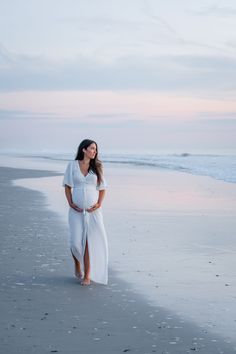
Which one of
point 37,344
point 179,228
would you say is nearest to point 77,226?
point 37,344

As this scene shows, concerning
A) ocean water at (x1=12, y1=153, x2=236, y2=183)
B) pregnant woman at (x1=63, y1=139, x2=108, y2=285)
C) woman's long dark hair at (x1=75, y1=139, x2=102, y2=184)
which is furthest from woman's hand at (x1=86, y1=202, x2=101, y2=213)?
ocean water at (x1=12, y1=153, x2=236, y2=183)

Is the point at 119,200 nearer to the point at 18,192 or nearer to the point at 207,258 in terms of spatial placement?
the point at 18,192

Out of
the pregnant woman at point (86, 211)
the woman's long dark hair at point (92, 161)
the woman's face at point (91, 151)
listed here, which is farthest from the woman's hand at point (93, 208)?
the woman's face at point (91, 151)

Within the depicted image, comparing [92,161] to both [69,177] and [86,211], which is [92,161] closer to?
[69,177]

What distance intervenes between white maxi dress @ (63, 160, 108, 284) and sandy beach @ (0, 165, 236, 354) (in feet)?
1.19

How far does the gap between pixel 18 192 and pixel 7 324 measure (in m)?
14.9

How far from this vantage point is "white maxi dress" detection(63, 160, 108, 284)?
7.74 m

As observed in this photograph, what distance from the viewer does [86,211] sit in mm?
7777

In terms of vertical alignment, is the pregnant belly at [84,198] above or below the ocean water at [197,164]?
above

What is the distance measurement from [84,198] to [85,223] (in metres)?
0.31

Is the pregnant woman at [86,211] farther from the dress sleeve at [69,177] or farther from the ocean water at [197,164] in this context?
the ocean water at [197,164]

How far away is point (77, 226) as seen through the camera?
7.76m

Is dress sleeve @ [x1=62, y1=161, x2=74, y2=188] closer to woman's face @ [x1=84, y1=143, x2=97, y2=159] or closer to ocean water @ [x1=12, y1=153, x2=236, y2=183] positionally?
woman's face @ [x1=84, y1=143, x2=97, y2=159]

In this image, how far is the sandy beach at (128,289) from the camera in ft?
17.8
